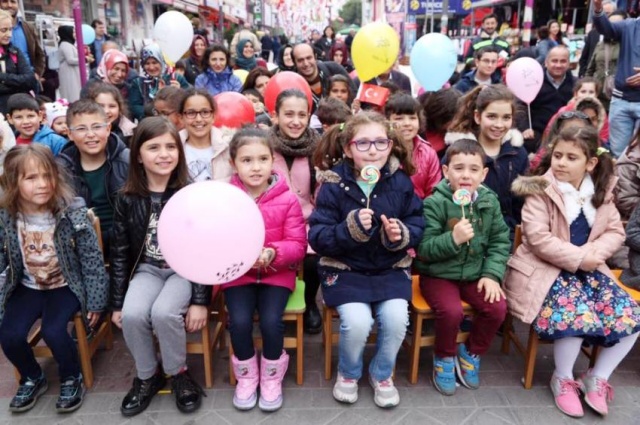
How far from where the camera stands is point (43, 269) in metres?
2.69

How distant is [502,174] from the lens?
3330 millimetres

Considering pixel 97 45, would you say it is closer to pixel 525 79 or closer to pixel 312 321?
pixel 525 79

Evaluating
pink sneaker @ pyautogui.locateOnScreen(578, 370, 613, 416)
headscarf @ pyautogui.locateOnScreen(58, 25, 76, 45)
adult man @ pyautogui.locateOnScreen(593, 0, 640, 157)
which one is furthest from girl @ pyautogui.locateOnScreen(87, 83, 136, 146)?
headscarf @ pyautogui.locateOnScreen(58, 25, 76, 45)

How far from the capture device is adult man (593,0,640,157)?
15.9 feet

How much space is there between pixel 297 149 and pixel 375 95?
1476 millimetres

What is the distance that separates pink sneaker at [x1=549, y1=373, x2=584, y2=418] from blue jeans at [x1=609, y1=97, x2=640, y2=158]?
307cm

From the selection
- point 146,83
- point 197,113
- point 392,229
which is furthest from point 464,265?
point 146,83

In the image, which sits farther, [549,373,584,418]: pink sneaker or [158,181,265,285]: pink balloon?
[549,373,584,418]: pink sneaker

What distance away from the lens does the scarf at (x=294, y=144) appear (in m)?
3.35

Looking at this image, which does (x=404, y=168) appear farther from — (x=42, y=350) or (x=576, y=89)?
(x=576, y=89)

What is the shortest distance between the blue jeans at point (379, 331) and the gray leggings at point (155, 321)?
86cm

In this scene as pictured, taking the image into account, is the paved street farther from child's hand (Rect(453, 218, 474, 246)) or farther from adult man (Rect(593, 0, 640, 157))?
adult man (Rect(593, 0, 640, 157))

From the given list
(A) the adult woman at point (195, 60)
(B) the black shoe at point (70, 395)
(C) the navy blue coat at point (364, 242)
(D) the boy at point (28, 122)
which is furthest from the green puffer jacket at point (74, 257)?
(A) the adult woman at point (195, 60)

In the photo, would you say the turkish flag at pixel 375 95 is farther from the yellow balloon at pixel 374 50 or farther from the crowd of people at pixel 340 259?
the crowd of people at pixel 340 259
